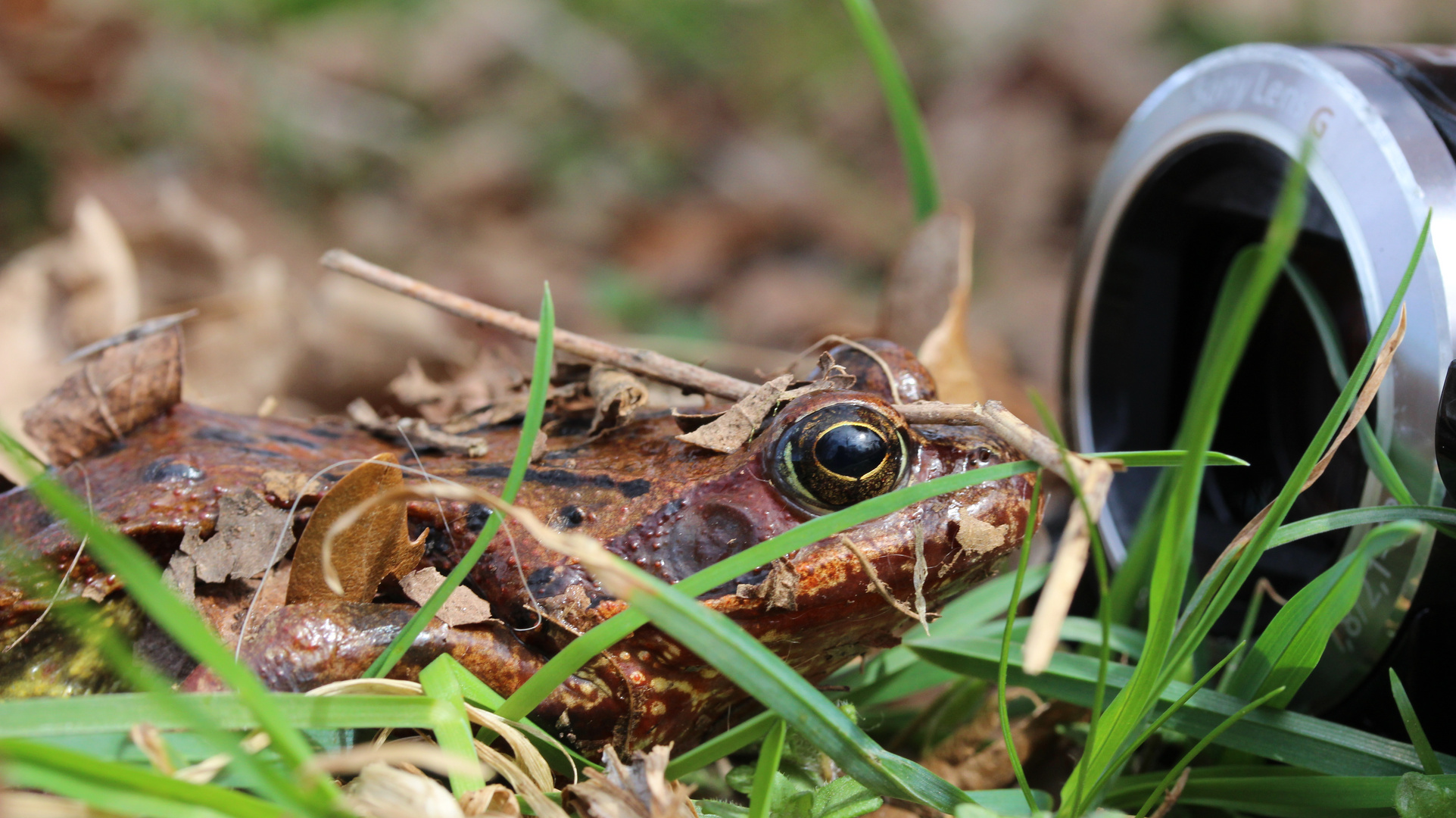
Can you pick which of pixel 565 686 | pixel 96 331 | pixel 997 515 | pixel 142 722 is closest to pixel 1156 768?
pixel 997 515

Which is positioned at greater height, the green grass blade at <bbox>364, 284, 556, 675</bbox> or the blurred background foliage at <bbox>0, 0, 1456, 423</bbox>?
the blurred background foliage at <bbox>0, 0, 1456, 423</bbox>

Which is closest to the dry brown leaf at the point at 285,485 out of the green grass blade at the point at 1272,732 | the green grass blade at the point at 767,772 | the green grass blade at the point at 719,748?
the green grass blade at the point at 719,748

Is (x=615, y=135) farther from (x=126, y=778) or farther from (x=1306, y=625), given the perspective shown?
(x=126, y=778)

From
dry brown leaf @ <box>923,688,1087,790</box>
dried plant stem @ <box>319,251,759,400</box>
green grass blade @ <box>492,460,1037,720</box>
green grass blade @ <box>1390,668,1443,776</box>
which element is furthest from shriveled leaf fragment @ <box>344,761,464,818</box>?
green grass blade @ <box>1390,668,1443,776</box>

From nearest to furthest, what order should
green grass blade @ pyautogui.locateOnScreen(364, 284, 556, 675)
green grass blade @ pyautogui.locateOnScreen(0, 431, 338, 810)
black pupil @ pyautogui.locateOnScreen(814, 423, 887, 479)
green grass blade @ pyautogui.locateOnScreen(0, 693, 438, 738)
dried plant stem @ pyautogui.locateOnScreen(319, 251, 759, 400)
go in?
green grass blade @ pyautogui.locateOnScreen(0, 431, 338, 810), green grass blade @ pyautogui.locateOnScreen(0, 693, 438, 738), green grass blade @ pyautogui.locateOnScreen(364, 284, 556, 675), black pupil @ pyautogui.locateOnScreen(814, 423, 887, 479), dried plant stem @ pyautogui.locateOnScreen(319, 251, 759, 400)

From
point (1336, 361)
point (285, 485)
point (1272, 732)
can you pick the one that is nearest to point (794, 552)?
point (1272, 732)

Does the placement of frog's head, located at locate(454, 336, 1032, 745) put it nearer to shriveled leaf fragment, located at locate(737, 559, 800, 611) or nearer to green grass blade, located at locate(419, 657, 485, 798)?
shriveled leaf fragment, located at locate(737, 559, 800, 611)

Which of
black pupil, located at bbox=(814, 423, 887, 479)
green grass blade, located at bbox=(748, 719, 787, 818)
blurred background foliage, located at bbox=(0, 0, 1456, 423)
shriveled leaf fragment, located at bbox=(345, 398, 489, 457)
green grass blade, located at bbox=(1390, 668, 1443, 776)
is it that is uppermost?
blurred background foliage, located at bbox=(0, 0, 1456, 423)
